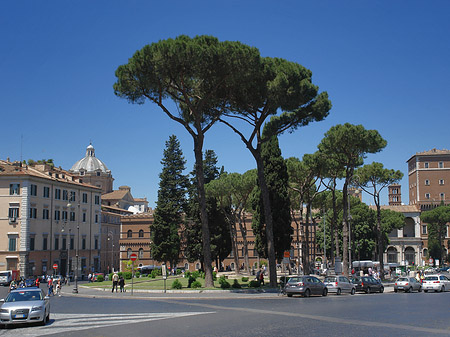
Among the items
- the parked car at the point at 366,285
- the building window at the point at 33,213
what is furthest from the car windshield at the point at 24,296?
the building window at the point at 33,213

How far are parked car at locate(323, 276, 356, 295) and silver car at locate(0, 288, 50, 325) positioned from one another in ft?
62.6

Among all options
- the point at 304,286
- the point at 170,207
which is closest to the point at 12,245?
the point at 170,207

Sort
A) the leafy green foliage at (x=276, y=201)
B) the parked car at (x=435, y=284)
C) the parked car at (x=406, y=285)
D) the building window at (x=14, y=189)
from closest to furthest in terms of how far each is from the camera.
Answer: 1. the parked car at (x=406, y=285)
2. the parked car at (x=435, y=284)
3. the leafy green foliage at (x=276, y=201)
4. the building window at (x=14, y=189)

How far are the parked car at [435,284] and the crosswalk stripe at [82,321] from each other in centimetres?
2213

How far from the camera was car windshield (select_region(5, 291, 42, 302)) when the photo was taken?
56.7 feet

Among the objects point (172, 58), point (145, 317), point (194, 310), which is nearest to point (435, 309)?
point (194, 310)

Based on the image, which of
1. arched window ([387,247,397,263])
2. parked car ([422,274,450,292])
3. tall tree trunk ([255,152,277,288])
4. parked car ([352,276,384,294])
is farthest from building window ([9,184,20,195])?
arched window ([387,247,397,263])

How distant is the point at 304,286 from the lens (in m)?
28.0

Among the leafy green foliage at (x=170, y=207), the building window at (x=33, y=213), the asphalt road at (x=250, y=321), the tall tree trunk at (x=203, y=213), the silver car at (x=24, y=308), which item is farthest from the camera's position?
the leafy green foliage at (x=170, y=207)

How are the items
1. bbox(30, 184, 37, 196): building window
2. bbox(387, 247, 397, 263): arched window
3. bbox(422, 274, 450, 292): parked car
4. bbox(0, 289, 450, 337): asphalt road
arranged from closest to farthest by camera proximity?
1. bbox(0, 289, 450, 337): asphalt road
2. bbox(422, 274, 450, 292): parked car
3. bbox(30, 184, 37, 196): building window
4. bbox(387, 247, 397, 263): arched window

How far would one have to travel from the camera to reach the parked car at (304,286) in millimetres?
27766

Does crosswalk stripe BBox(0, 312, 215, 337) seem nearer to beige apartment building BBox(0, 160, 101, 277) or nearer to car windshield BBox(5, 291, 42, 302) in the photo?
car windshield BBox(5, 291, 42, 302)

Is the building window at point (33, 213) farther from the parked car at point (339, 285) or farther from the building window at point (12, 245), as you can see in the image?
the parked car at point (339, 285)

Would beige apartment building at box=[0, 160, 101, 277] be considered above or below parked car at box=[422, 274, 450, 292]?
above
